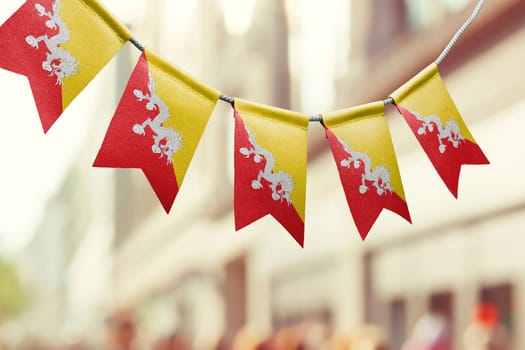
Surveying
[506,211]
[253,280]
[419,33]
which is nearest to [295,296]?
[253,280]

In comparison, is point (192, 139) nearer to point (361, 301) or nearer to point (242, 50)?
point (361, 301)

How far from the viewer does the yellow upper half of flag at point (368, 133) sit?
4.11 meters

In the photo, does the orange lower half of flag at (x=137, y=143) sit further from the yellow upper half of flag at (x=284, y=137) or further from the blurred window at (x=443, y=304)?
the blurred window at (x=443, y=304)

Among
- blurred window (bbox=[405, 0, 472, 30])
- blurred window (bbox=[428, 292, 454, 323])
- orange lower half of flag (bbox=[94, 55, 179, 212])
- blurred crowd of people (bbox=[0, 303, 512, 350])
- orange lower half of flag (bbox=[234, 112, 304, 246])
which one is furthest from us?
blurred window (bbox=[428, 292, 454, 323])

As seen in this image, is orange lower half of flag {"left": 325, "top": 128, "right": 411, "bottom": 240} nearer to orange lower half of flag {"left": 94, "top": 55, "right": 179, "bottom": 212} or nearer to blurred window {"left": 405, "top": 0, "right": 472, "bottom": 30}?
orange lower half of flag {"left": 94, "top": 55, "right": 179, "bottom": 212}

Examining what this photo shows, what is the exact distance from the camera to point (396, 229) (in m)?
13.8

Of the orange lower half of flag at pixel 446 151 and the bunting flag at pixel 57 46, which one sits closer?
the bunting flag at pixel 57 46

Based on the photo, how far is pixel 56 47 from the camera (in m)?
3.73

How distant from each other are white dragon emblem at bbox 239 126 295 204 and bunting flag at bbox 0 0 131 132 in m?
0.53

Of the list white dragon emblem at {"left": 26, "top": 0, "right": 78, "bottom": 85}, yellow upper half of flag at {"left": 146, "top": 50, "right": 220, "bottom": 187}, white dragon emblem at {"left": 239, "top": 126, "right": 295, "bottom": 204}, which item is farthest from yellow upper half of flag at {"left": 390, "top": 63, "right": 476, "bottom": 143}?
white dragon emblem at {"left": 26, "top": 0, "right": 78, "bottom": 85}

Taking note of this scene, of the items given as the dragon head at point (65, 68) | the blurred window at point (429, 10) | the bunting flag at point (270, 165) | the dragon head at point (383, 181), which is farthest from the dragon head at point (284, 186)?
the blurred window at point (429, 10)

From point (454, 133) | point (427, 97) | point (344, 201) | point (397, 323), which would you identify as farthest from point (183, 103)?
point (344, 201)

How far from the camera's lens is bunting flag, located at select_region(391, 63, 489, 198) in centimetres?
418

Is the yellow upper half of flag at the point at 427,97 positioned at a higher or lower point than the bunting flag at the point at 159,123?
higher
